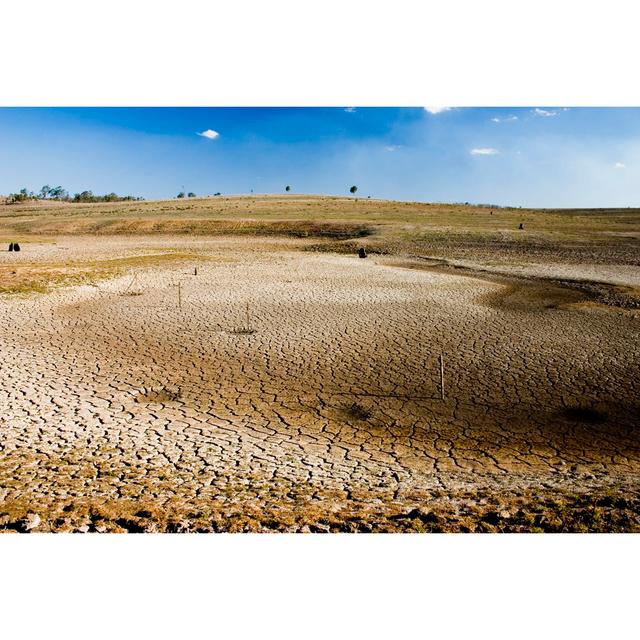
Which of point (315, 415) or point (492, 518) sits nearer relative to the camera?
point (492, 518)

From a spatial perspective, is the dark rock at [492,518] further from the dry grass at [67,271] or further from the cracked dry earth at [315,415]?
the dry grass at [67,271]

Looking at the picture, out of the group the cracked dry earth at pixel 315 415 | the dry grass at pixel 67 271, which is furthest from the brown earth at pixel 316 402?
the dry grass at pixel 67 271

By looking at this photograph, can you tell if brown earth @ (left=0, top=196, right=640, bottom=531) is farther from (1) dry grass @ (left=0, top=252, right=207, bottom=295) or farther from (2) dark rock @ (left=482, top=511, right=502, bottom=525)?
(1) dry grass @ (left=0, top=252, right=207, bottom=295)

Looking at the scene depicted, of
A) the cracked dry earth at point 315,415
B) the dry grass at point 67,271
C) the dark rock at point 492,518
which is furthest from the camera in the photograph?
the dry grass at point 67,271

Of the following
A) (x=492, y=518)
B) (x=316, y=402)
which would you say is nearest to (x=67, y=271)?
(x=316, y=402)

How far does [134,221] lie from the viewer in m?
44.7

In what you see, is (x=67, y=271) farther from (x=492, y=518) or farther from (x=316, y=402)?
(x=492, y=518)

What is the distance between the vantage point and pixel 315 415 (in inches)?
336

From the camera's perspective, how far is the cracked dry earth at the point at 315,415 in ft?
18.0

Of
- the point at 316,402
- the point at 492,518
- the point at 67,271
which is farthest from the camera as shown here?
the point at 67,271

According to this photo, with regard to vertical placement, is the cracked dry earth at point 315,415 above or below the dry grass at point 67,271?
below

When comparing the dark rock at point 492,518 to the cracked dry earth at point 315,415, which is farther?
the cracked dry earth at point 315,415

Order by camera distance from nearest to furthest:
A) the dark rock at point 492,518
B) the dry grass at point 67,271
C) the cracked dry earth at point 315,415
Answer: the dark rock at point 492,518
the cracked dry earth at point 315,415
the dry grass at point 67,271

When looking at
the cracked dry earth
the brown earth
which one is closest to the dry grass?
the brown earth
